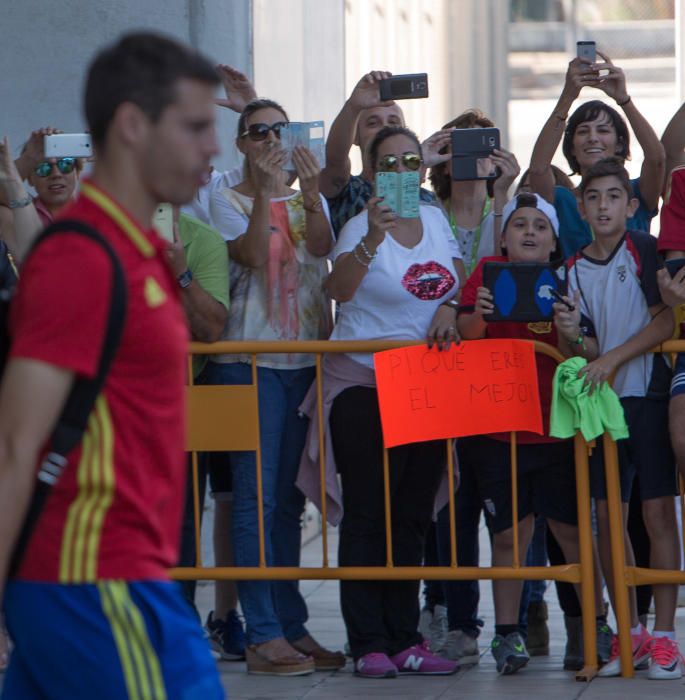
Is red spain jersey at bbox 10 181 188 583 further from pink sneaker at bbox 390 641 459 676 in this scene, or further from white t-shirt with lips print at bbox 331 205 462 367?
pink sneaker at bbox 390 641 459 676

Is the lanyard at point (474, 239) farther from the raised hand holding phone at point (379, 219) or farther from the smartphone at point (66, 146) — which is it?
the smartphone at point (66, 146)

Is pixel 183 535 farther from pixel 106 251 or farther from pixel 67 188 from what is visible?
pixel 106 251

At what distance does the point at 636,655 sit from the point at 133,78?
3896mm

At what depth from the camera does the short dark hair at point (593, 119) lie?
21.9 feet

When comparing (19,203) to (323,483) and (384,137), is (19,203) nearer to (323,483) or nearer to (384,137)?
(384,137)

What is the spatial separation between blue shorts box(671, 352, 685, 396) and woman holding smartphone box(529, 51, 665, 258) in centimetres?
83

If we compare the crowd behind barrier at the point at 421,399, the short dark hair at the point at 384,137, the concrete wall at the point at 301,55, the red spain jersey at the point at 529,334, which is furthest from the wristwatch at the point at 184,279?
the concrete wall at the point at 301,55

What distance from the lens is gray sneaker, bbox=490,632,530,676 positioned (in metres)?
→ 6.00

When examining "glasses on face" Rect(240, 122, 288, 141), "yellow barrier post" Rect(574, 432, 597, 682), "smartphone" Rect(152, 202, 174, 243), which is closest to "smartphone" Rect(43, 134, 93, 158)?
"smartphone" Rect(152, 202, 174, 243)

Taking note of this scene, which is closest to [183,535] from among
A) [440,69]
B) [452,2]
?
[440,69]

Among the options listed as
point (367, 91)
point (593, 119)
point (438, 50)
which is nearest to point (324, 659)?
point (367, 91)

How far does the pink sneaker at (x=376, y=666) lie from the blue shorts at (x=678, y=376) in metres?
1.45

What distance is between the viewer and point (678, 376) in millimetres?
5793

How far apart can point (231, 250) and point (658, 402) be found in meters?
1.68
